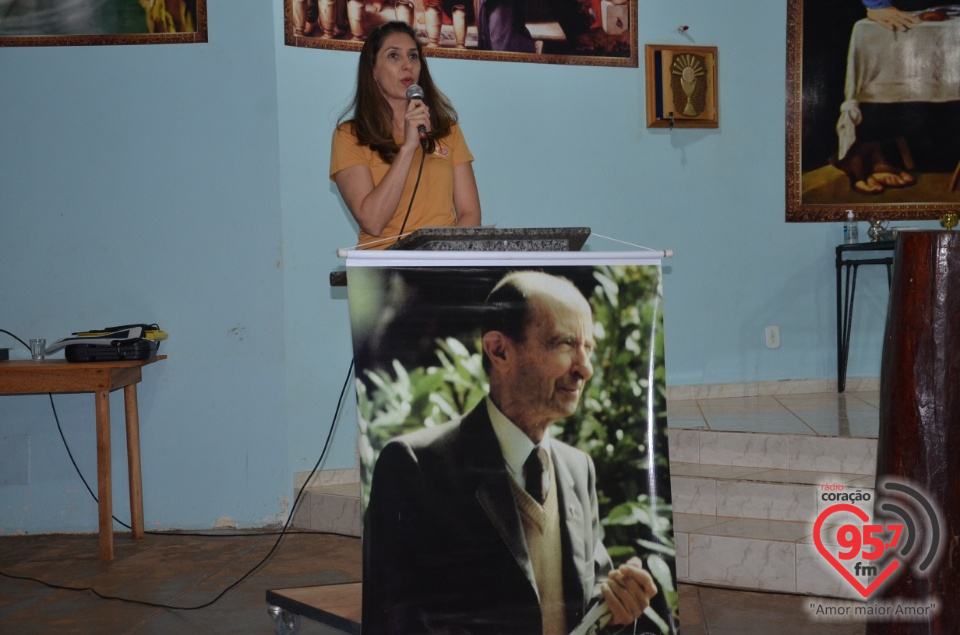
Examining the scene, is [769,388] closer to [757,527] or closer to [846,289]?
[846,289]

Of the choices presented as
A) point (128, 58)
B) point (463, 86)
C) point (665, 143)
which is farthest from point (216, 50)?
point (665, 143)

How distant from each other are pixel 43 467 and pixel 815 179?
13.6ft

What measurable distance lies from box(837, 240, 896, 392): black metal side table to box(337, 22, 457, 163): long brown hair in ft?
9.76

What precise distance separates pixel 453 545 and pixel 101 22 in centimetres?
317

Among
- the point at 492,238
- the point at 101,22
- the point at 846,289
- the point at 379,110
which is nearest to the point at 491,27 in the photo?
the point at 101,22

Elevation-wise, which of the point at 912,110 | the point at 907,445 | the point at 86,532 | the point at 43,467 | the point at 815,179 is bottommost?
the point at 86,532

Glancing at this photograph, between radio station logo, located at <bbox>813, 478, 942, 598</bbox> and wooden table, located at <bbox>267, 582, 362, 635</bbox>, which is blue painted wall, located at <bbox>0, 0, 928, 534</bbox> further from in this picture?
radio station logo, located at <bbox>813, 478, 942, 598</bbox>

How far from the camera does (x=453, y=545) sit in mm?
1907

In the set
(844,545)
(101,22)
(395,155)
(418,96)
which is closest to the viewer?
(418,96)

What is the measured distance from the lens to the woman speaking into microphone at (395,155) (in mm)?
2426

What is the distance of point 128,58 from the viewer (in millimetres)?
4031

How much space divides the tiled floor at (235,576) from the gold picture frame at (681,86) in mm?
1526

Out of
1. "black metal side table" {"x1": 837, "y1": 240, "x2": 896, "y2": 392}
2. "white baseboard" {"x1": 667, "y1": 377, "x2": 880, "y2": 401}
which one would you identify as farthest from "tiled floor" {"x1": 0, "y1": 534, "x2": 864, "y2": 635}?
"black metal side table" {"x1": 837, "y1": 240, "x2": 896, "y2": 392}

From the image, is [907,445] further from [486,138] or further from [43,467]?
[43,467]
